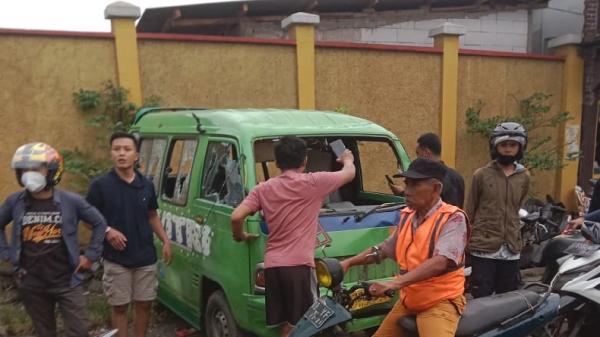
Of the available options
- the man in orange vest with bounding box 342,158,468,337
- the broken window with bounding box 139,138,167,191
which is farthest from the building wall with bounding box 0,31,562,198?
the man in orange vest with bounding box 342,158,468,337

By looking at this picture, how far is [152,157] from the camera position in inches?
198

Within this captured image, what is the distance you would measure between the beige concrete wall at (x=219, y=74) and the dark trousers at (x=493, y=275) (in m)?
4.62

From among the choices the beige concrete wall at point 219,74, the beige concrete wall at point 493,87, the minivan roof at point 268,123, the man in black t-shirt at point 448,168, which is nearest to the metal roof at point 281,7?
the beige concrete wall at point 493,87

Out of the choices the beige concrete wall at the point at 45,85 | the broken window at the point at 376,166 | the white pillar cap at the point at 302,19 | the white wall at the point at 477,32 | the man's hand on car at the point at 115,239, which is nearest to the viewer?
the man's hand on car at the point at 115,239

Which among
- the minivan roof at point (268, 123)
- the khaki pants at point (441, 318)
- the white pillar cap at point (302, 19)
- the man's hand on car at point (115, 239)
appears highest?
the white pillar cap at point (302, 19)

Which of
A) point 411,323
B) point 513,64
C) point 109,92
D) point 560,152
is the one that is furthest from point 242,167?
point 560,152

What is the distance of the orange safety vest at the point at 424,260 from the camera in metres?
A: 2.50

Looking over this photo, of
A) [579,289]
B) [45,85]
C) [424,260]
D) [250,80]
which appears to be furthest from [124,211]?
[250,80]

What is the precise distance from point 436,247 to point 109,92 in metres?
5.52

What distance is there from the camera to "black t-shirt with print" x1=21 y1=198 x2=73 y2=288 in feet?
10.5

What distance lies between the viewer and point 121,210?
11.9ft

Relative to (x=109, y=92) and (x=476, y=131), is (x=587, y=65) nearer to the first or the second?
(x=476, y=131)

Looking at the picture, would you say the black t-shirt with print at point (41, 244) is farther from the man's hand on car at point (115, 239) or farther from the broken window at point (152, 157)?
the broken window at point (152, 157)

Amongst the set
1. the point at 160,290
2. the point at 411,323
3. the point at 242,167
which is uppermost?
the point at 242,167
